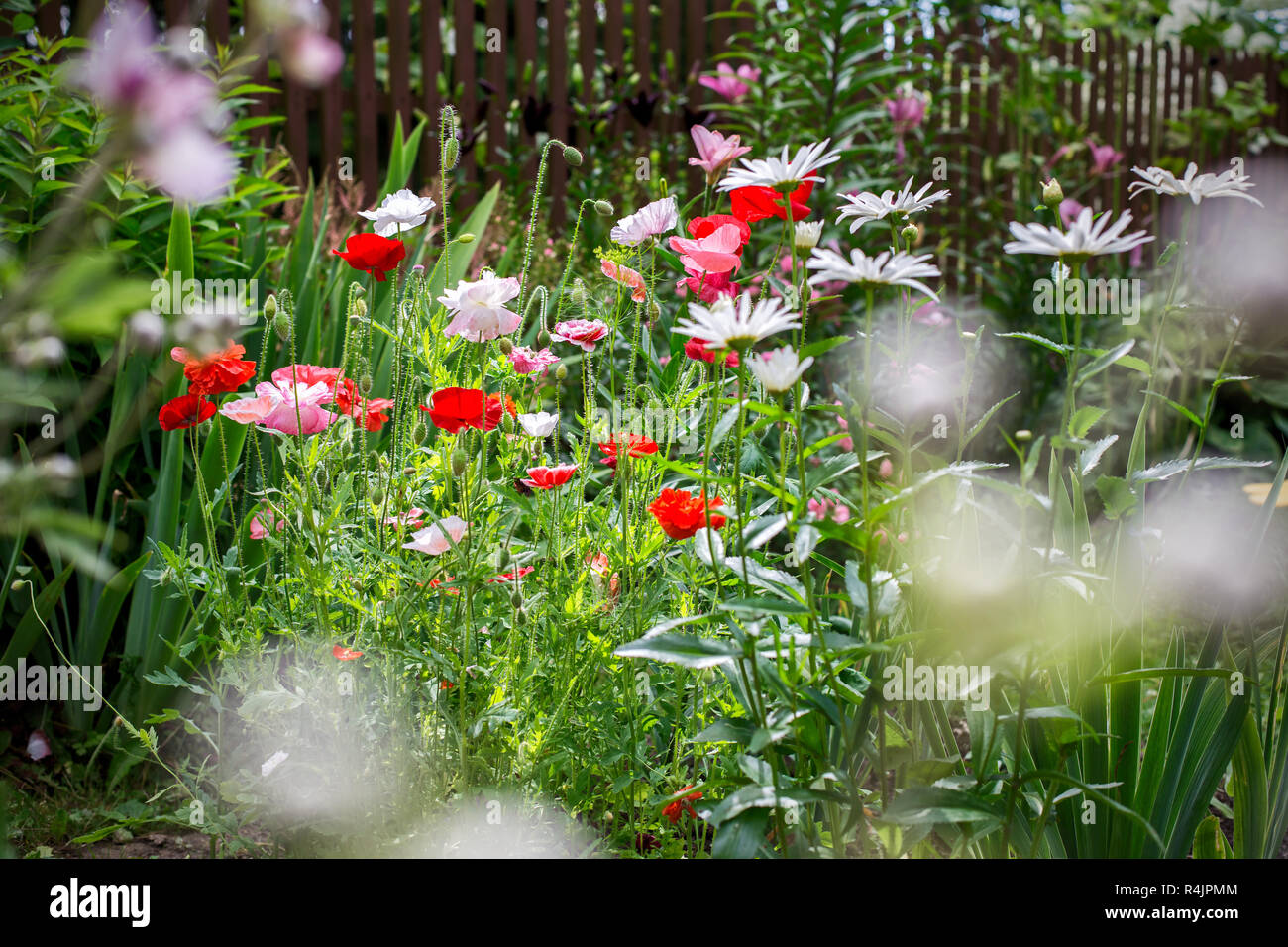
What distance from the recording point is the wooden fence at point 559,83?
321cm

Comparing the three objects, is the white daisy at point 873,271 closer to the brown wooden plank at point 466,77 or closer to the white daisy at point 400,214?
the white daisy at point 400,214

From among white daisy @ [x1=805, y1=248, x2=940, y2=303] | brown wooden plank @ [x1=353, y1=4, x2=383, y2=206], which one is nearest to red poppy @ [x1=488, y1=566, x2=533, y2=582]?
white daisy @ [x1=805, y1=248, x2=940, y2=303]

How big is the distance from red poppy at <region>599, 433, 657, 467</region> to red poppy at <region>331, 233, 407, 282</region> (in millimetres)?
333

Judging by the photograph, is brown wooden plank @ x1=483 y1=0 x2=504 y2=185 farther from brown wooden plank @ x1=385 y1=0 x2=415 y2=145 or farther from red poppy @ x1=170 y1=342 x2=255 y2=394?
red poppy @ x1=170 y1=342 x2=255 y2=394

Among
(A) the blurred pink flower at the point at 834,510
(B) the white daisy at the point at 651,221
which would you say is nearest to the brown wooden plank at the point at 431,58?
(A) the blurred pink flower at the point at 834,510

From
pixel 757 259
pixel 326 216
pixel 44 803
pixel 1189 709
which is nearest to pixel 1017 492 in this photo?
pixel 1189 709

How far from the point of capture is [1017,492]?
82cm

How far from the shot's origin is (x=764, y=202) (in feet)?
3.44

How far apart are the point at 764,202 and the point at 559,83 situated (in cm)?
284

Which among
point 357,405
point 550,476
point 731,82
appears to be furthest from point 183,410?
point 731,82

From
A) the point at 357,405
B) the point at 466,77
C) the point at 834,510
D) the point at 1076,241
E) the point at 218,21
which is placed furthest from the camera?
the point at 466,77

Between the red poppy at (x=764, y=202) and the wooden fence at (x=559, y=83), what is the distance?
68.7 inches

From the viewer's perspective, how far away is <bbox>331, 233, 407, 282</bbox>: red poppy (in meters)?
1.09

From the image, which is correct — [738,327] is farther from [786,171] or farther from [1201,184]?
[1201,184]
